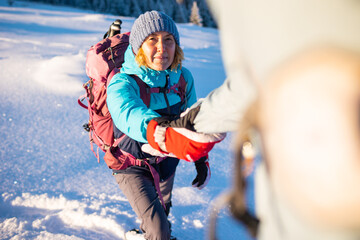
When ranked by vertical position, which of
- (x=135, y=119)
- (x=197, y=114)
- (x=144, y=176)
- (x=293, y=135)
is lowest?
(x=144, y=176)

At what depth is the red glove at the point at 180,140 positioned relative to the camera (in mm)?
820

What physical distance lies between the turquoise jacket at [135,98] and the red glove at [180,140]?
117 mm

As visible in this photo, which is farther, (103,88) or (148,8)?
(148,8)

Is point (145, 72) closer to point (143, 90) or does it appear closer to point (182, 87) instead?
point (143, 90)

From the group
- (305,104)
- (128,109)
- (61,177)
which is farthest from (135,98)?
(61,177)

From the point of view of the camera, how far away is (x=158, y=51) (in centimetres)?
170

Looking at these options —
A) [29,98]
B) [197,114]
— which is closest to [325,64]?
[197,114]

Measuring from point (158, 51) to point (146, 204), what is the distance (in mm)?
1086

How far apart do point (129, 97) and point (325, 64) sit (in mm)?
1054

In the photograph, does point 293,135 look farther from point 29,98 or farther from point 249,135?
point 29,98

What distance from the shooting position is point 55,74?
4.94 m

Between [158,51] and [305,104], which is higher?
[305,104]

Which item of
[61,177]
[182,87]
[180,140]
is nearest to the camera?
[180,140]

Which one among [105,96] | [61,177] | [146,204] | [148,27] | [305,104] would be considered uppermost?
[305,104]
